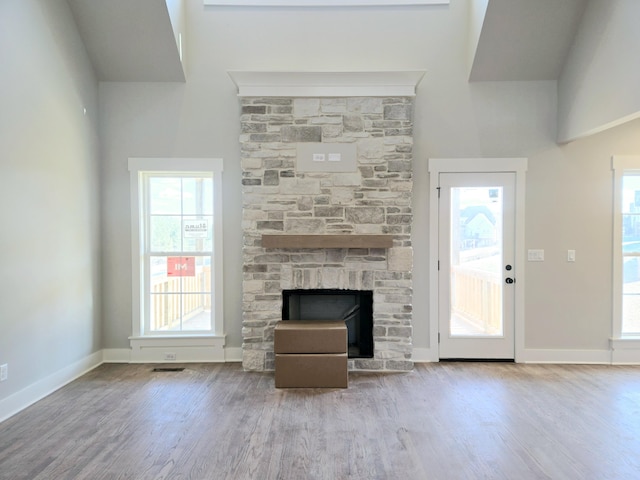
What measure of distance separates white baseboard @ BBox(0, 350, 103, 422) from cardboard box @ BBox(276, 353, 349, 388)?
6.72 ft

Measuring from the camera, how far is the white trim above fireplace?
4566 millimetres

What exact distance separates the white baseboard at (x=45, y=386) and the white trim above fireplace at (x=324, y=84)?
3.24 meters

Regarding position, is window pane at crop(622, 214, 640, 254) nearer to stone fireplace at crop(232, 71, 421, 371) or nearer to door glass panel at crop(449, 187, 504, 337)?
door glass panel at crop(449, 187, 504, 337)

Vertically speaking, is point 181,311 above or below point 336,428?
above

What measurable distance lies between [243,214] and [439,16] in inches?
120

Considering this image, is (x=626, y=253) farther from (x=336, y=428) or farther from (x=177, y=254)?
(x=177, y=254)

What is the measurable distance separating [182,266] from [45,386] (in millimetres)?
1732

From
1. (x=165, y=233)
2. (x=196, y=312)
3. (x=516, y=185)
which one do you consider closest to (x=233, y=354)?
(x=196, y=312)

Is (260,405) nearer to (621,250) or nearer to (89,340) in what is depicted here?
(89,340)

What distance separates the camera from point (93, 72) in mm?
4809

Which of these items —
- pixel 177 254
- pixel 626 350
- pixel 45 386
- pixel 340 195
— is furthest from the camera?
pixel 177 254

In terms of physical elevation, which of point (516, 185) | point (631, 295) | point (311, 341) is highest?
point (516, 185)

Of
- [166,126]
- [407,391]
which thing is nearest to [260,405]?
[407,391]

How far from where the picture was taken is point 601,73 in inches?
161
